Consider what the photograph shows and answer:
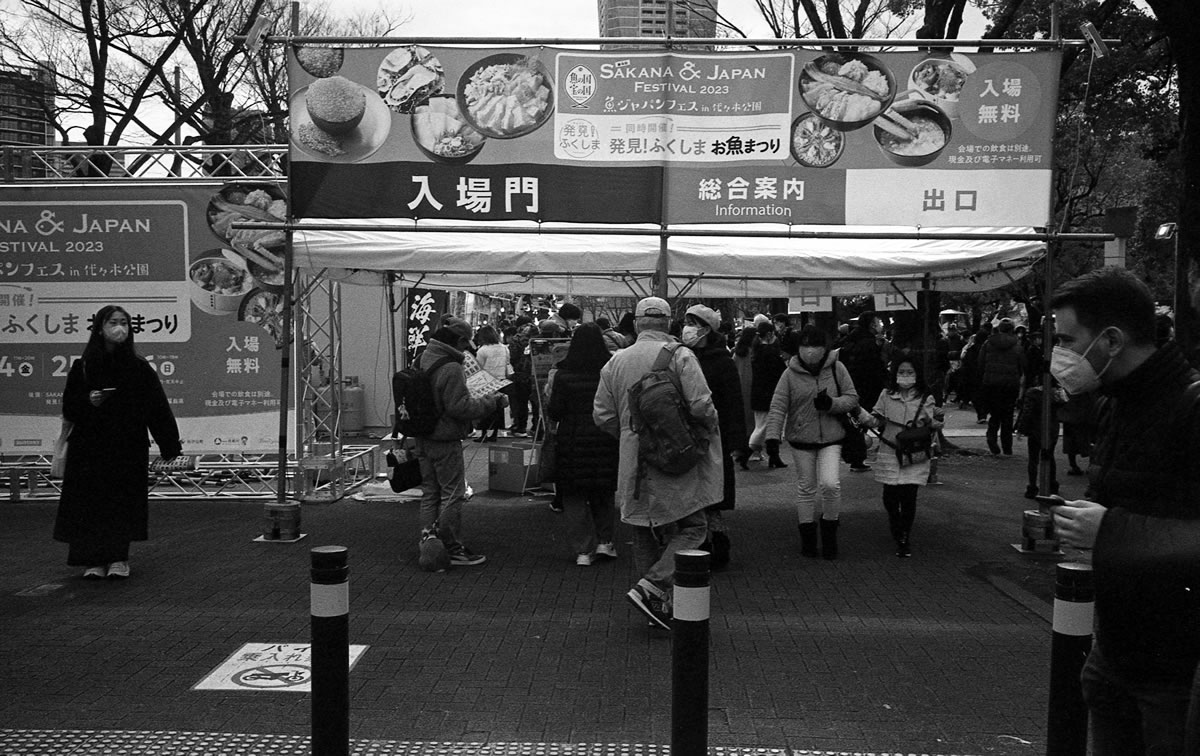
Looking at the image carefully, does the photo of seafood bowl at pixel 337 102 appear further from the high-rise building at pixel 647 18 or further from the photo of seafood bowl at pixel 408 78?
the high-rise building at pixel 647 18

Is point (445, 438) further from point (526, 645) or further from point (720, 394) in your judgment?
point (526, 645)

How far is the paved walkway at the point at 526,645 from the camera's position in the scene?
4727 mm

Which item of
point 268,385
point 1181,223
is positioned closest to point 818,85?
point 1181,223

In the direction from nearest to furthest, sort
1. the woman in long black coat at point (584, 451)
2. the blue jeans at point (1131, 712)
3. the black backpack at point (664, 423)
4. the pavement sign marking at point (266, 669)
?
1. the blue jeans at point (1131, 712)
2. the pavement sign marking at point (266, 669)
3. the black backpack at point (664, 423)
4. the woman in long black coat at point (584, 451)

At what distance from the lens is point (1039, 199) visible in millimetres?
8102

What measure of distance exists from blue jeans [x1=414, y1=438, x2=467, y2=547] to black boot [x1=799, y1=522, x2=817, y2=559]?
105 inches

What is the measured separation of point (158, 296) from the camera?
1075cm

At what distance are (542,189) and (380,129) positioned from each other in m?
1.33

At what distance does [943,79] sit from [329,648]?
257 inches

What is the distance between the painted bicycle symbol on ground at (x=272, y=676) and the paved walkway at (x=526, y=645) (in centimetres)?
17

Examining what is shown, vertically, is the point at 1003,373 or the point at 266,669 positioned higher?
the point at 1003,373

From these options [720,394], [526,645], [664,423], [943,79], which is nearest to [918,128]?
[943,79]

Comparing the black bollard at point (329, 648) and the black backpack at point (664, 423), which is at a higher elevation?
the black backpack at point (664, 423)

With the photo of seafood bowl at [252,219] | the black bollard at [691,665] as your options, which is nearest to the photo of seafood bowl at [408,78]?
the photo of seafood bowl at [252,219]
